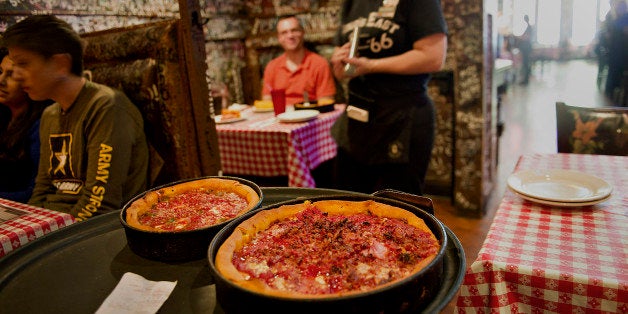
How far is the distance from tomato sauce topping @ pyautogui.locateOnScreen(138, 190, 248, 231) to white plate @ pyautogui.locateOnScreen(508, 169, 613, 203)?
101cm

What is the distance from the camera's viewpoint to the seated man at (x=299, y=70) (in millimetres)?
4371

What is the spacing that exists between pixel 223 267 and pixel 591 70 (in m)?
19.3

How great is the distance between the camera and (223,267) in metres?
0.81

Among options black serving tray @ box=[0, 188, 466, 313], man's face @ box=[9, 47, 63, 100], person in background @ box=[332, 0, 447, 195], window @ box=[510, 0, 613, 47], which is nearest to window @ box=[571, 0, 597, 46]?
window @ box=[510, 0, 613, 47]

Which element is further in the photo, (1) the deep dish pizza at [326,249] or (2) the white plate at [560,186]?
(2) the white plate at [560,186]

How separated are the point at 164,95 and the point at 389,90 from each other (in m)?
1.20

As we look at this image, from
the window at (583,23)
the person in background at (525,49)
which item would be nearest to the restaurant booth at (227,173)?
the person in background at (525,49)

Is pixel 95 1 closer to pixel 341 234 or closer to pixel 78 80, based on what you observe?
pixel 78 80

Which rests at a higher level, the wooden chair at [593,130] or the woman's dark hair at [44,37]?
the woman's dark hair at [44,37]

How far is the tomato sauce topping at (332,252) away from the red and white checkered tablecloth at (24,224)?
808 millimetres

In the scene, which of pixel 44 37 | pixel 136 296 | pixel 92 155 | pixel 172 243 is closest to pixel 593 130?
pixel 172 243

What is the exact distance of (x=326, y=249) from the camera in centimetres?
96

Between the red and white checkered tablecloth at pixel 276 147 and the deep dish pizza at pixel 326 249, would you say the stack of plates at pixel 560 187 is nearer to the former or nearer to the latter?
the deep dish pizza at pixel 326 249

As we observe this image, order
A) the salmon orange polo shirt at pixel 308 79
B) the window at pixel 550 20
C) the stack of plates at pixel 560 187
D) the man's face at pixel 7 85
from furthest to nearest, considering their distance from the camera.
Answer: the window at pixel 550 20 → the salmon orange polo shirt at pixel 308 79 → the man's face at pixel 7 85 → the stack of plates at pixel 560 187
